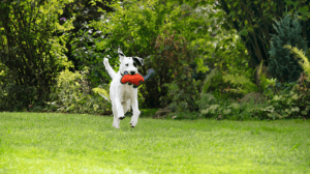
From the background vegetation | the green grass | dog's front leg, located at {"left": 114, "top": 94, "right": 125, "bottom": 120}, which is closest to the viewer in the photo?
the green grass

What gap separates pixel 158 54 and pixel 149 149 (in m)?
6.01

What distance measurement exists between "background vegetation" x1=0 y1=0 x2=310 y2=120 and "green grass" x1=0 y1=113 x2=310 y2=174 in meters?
2.70

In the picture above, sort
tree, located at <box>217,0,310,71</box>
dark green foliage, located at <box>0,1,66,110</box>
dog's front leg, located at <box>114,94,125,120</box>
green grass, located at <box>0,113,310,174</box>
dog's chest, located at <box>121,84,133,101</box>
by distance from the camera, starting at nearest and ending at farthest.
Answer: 1. green grass, located at <box>0,113,310,174</box>
2. dog's front leg, located at <box>114,94,125,120</box>
3. dog's chest, located at <box>121,84,133,101</box>
4. tree, located at <box>217,0,310,71</box>
5. dark green foliage, located at <box>0,1,66,110</box>

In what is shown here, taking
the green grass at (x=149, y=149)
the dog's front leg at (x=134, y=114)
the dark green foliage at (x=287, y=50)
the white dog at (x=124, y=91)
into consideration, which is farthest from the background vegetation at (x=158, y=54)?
the dog's front leg at (x=134, y=114)

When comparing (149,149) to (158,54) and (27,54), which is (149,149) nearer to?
(158,54)

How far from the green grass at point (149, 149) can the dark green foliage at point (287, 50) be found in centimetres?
266

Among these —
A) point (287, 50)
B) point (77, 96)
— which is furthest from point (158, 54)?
point (287, 50)

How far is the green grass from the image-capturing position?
148 inches

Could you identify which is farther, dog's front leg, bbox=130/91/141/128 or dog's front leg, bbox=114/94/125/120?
dog's front leg, bbox=130/91/141/128

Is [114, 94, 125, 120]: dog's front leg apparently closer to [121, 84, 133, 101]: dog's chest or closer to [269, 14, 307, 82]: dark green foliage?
[121, 84, 133, 101]: dog's chest

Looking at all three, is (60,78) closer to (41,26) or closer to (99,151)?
(41,26)

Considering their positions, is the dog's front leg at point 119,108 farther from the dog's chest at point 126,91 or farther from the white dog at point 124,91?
the dog's chest at point 126,91

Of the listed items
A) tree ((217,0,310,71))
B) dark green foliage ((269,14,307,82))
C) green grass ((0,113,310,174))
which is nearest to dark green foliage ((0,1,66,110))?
green grass ((0,113,310,174))

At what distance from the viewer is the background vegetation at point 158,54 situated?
9.41 metres
